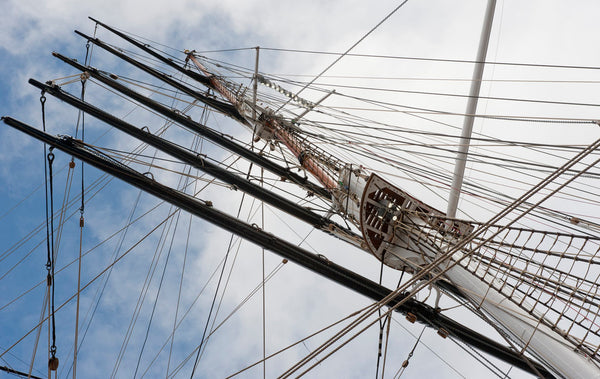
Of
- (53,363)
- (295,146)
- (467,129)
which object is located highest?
(295,146)

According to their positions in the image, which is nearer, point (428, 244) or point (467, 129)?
point (428, 244)

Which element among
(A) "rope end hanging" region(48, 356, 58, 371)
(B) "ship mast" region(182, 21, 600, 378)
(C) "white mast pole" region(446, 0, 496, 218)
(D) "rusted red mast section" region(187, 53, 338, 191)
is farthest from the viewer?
(D) "rusted red mast section" region(187, 53, 338, 191)

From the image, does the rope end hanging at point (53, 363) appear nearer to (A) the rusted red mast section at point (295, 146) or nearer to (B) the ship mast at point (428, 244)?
(B) the ship mast at point (428, 244)

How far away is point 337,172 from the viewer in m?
8.19

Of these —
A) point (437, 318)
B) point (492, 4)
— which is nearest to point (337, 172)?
point (437, 318)

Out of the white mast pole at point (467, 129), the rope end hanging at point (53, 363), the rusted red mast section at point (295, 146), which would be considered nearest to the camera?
the rope end hanging at point (53, 363)

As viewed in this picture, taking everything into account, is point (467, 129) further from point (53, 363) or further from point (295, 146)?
point (53, 363)

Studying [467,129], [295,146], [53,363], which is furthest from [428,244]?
[295,146]

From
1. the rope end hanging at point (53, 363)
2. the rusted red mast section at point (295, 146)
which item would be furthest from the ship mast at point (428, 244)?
the rope end hanging at point (53, 363)

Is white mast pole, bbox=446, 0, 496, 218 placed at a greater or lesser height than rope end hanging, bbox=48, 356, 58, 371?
greater

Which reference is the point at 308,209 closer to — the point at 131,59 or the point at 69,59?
the point at 69,59

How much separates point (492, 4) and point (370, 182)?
3.27 meters

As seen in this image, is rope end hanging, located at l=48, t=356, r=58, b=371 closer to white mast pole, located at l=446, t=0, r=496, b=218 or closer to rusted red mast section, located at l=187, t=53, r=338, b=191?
rusted red mast section, located at l=187, t=53, r=338, b=191

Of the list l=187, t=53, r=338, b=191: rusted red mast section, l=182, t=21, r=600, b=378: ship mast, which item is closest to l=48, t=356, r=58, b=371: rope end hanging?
l=182, t=21, r=600, b=378: ship mast
